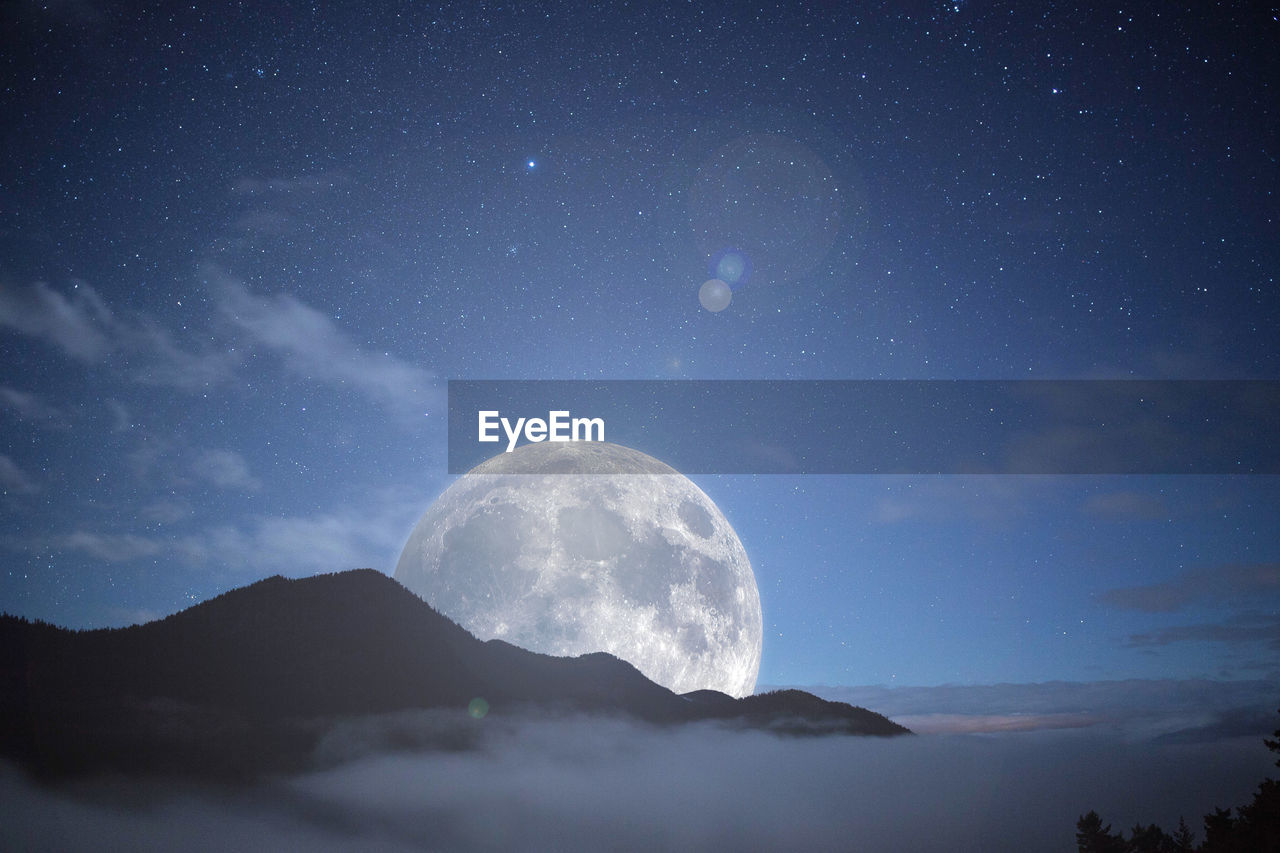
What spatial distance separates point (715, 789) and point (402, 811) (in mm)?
27367

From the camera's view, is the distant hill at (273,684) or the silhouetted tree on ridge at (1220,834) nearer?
the silhouetted tree on ridge at (1220,834)

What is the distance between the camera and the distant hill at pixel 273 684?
160 ft

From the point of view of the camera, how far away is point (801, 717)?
7075cm

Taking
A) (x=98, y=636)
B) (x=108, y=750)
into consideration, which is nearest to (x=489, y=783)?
(x=108, y=750)

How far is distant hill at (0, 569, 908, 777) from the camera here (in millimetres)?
48656

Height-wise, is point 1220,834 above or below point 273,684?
below

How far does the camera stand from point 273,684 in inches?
2287

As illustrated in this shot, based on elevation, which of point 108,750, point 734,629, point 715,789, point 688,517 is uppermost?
point 688,517

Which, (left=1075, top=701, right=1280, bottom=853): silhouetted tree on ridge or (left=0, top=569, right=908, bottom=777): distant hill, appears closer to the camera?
(left=1075, top=701, right=1280, bottom=853): silhouetted tree on ridge

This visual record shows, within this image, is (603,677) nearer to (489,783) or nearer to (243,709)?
(489,783)

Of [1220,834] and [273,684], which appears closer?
[1220,834]

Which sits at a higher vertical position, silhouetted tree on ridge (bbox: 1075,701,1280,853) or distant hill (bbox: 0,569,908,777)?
distant hill (bbox: 0,569,908,777)

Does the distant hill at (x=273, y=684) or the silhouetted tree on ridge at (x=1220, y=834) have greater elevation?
the distant hill at (x=273, y=684)

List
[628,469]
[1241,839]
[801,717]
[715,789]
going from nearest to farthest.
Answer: [1241,839] < [628,469] < [715,789] < [801,717]
